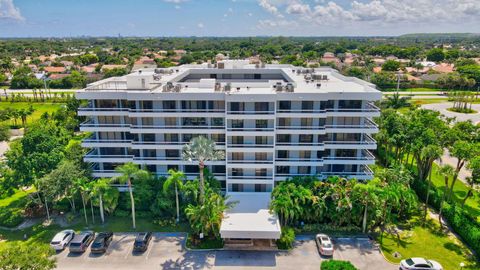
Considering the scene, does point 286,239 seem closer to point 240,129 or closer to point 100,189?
point 240,129

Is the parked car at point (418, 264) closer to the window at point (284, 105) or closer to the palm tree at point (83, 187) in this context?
the window at point (284, 105)

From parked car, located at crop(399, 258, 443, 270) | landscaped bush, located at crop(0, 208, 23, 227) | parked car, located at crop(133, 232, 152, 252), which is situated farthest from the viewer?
landscaped bush, located at crop(0, 208, 23, 227)

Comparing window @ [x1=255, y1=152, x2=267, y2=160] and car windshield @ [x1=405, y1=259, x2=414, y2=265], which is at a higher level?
window @ [x1=255, y1=152, x2=267, y2=160]

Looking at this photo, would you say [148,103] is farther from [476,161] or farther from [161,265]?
[476,161]

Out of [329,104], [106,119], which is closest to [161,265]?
[106,119]

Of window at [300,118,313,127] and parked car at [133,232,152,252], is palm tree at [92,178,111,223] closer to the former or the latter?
parked car at [133,232,152,252]

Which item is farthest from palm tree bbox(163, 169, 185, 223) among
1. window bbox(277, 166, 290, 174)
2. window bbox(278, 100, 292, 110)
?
window bbox(278, 100, 292, 110)
